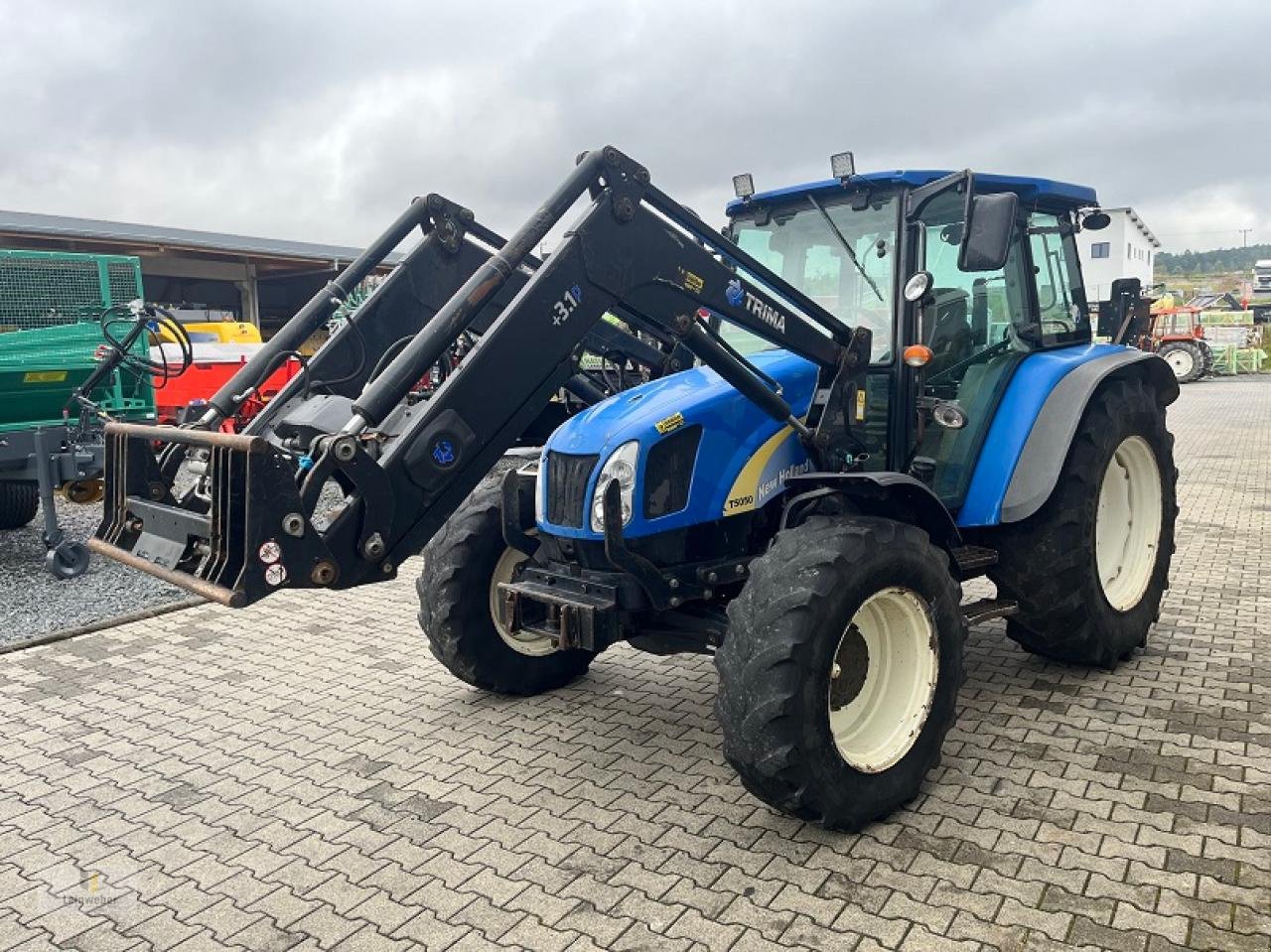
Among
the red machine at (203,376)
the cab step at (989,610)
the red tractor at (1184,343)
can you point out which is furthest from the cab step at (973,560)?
the red tractor at (1184,343)

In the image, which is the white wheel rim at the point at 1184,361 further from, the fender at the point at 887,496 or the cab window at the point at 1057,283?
the fender at the point at 887,496

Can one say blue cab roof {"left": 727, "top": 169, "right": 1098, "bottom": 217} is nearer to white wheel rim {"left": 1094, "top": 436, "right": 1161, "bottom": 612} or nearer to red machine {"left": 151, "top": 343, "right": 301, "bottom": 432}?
white wheel rim {"left": 1094, "top": 436, "right": 1161, "bottom": 612}

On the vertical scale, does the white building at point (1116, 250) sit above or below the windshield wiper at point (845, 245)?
above

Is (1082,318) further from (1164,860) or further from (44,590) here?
(44,590)

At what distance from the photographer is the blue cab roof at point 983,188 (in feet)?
13.7

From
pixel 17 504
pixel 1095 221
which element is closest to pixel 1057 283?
pixel 1095 221

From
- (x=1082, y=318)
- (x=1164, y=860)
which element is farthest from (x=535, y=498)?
(x=1082, y=318)

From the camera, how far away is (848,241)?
4.30 meters

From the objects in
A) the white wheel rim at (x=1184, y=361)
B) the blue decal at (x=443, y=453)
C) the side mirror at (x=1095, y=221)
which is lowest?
the blue decal at (x=443, y=453)

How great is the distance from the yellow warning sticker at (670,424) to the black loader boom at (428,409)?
9.1 inches

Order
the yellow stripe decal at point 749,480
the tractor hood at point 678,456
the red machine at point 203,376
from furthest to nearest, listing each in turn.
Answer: the red machine at point 203,376 < the yellow stripe decal at point 749,480 < the tractor hood at point 678,456

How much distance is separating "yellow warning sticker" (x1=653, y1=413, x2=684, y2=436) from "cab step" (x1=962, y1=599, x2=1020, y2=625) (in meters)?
1.52

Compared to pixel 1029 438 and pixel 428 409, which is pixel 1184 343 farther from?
pixel 428 409

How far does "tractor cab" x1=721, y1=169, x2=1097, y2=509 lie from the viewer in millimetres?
4102
